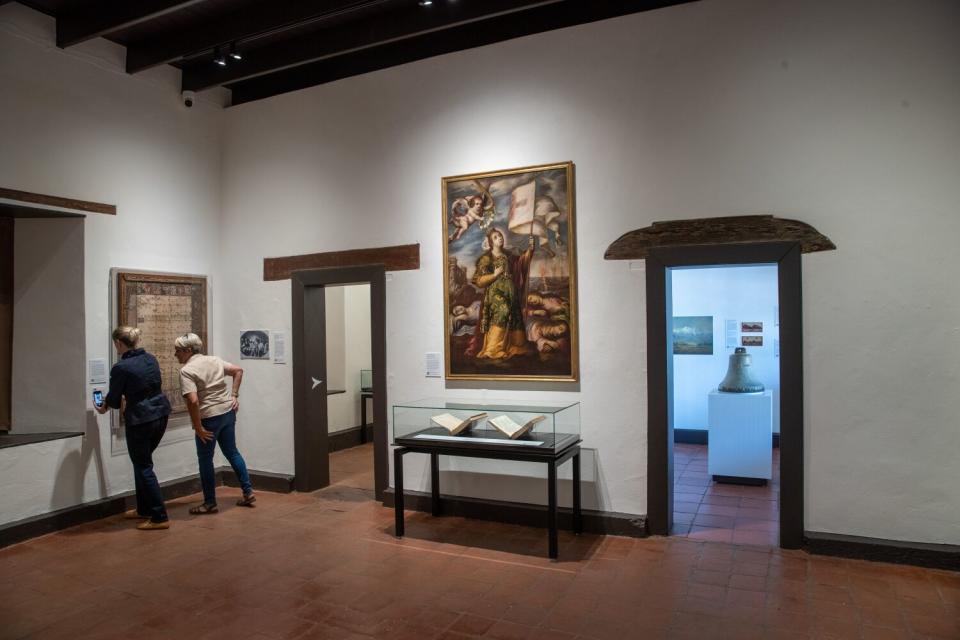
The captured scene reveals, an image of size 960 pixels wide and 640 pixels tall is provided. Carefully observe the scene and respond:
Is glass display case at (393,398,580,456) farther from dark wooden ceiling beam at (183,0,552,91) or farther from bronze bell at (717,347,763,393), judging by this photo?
dark wooden ceiling beam at (183,0,552,91)

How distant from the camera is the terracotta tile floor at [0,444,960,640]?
3943 millimetres

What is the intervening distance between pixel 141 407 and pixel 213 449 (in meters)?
0.83

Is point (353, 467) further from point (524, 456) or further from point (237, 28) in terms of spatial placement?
point (237, 28)

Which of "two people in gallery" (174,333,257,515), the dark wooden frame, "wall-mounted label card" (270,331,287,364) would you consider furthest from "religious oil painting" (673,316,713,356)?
the dark wooden frame

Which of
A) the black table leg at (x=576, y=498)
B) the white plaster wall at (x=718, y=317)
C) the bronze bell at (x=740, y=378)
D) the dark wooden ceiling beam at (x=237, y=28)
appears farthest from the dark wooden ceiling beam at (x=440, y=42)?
the white plaster wall at (x=718, y=317)

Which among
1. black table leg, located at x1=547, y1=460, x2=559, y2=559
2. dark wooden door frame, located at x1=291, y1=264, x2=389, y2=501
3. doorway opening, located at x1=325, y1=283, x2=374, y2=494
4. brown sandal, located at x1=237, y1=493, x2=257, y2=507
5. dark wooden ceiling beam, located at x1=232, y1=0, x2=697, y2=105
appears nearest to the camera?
black table leg, located at x1=547, y1=460, x2=559, y2=559

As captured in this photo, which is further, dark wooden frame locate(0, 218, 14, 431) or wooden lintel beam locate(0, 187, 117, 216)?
dark wooden frame locate(0, 218, 14, 431)

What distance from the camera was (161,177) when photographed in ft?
23.1

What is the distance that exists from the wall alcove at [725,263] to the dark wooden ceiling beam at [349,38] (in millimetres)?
2210

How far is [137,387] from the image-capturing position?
5.82m

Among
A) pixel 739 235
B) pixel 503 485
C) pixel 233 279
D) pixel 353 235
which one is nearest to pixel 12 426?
pixel 233 279

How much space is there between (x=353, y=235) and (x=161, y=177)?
86.6 inches

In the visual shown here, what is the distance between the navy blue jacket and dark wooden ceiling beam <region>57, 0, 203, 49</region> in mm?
2853

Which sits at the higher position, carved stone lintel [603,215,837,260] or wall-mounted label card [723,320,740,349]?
carved stone lintel [603,215,837,260]
